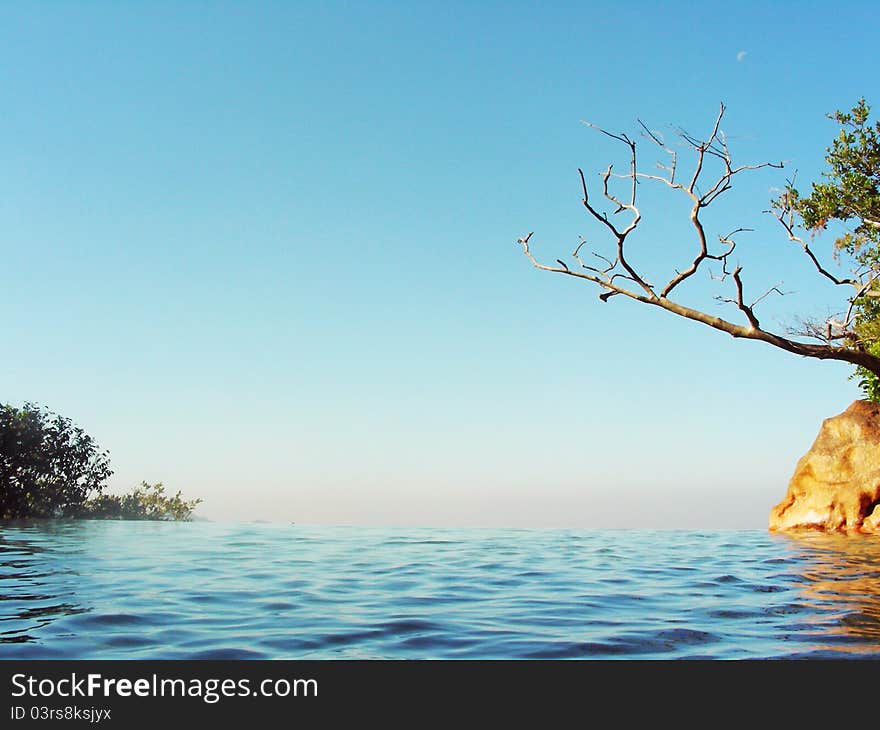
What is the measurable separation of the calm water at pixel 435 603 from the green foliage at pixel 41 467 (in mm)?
25275

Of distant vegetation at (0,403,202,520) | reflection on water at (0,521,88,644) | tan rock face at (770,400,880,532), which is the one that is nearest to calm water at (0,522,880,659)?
reflection on water at (0,521,88,644)

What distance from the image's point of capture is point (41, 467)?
122 ft

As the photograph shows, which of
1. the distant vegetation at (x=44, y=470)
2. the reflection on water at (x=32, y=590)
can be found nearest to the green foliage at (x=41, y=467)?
the distant vegetation at (x=44, y=470)

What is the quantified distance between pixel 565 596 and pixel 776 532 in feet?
47.1

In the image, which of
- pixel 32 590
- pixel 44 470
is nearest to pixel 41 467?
pixel 44 470

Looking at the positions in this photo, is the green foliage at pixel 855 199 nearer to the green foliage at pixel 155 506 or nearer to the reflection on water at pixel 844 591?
the reflection on water at pixel 844 591

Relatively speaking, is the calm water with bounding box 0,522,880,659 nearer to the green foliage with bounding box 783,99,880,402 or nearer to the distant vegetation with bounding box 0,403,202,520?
the green foliage with bounding box 783,99,880,402

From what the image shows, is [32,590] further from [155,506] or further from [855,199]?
[155,506]

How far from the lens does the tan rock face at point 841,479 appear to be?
18.6 metres

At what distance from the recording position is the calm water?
5.65 meters

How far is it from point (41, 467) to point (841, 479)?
35390 millimetres
